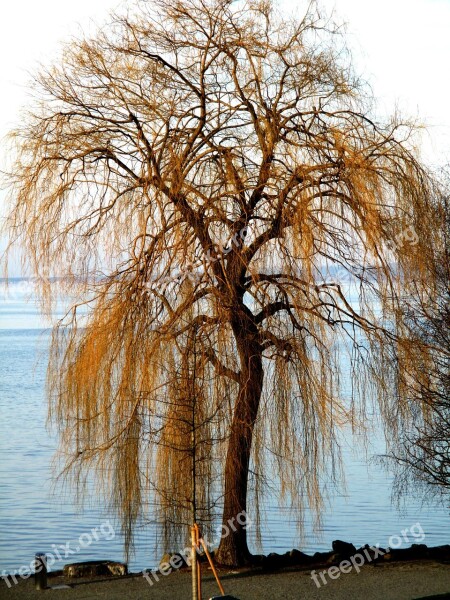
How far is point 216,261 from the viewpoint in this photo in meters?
10.3

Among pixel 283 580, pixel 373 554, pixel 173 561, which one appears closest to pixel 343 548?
pixel 373 554

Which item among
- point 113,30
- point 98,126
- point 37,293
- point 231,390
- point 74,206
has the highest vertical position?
point 113,30

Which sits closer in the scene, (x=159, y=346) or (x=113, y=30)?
(x=159, y=346)

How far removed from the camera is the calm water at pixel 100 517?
15875 millimetres

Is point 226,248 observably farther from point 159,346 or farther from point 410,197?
point 410,197

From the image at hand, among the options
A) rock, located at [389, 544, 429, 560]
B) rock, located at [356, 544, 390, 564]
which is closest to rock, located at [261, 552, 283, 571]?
rock, located at [356, 544, 390, 564]

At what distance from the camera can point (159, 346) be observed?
34.0ft

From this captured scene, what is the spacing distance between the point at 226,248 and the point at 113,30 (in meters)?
3.02

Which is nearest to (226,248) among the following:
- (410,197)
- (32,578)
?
(410,197)

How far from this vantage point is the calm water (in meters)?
15.9

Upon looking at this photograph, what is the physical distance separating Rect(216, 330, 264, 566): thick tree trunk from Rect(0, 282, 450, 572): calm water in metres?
1.45

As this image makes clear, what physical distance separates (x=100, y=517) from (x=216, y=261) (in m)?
8.96

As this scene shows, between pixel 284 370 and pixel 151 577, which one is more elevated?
pixel 284 370

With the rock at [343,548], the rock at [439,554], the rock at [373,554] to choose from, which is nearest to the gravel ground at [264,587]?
the rock at [373,554]
